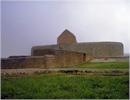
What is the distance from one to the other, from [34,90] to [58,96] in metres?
0.96

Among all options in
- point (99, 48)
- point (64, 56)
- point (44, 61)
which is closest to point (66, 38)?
point (99, 48)

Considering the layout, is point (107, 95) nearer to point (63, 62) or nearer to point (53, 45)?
point (63, 62)

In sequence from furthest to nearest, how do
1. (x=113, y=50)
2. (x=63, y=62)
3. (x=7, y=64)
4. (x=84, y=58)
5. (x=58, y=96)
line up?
(x=113, y=50) < (x=84, y=58) < (x=63, y=62) < (x=7, y=64) < (x=58, y=96)

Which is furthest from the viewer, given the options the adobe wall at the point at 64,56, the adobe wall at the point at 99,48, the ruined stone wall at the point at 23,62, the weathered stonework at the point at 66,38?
the weathered stonework at the point at 66,38

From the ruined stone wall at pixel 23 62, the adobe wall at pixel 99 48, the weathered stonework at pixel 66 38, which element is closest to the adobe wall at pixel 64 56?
the ruined stone wall at pixel 23 62

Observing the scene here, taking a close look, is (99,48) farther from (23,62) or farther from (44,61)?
(23,62)

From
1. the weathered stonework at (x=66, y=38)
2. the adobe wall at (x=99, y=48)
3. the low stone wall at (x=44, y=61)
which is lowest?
the adobe wall at (x=99, y=48)

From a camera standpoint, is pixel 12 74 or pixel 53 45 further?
pixel 53 45

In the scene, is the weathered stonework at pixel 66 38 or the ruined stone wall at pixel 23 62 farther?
the weathered stonework at pixel 66 38

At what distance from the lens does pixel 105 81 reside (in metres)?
9.72

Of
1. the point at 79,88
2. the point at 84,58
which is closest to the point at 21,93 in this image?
the point at 79,88

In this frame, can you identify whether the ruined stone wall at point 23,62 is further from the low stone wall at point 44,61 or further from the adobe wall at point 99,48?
A: the adobe wall at point 99,48

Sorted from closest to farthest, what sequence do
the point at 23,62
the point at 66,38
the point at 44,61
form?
the point at 23,62 → the point at 44,61 → the point at 66,38

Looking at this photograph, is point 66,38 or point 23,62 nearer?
point 23,62
